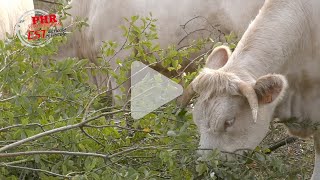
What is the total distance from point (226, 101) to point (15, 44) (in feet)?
3.99

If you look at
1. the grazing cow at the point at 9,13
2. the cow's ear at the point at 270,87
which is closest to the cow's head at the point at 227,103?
the cow's ear at the point at 270,87

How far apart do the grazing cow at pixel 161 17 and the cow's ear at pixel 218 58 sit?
1.32m

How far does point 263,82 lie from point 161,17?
8.68ft

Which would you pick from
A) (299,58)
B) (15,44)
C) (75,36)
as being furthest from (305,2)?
(75,36)

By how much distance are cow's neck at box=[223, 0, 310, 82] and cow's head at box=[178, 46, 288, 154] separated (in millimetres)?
210

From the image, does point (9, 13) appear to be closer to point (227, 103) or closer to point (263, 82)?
point (227, 103)

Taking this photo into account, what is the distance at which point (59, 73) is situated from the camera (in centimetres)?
411

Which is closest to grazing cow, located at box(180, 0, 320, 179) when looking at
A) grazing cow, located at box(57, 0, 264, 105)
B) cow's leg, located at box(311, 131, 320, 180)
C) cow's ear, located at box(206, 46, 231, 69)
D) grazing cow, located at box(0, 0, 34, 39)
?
cow's ear, located at box(206, 46, 231, 69)

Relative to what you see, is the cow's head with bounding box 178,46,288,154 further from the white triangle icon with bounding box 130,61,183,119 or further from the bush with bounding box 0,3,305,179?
the white triangle icon with bounding box 130,61,183,119

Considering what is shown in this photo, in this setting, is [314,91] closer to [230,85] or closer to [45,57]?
[230,85]

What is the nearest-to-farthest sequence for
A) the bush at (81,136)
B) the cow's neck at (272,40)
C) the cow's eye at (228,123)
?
the bush at (81,136) → the cow's eye at (228,123) → the cow's neck at (272,40)

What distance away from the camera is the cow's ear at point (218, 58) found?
4.68 meters

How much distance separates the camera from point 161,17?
6.72 meters

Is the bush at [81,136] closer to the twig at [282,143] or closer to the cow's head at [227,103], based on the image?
the cow's head at [227,103]
